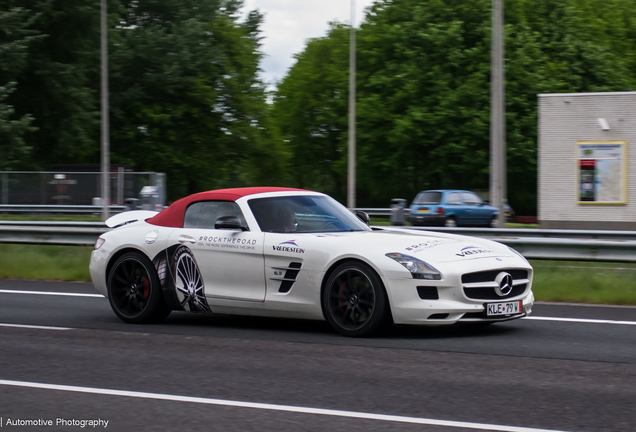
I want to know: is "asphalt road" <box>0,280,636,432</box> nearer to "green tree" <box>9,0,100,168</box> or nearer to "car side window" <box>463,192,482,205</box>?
"car side window" <box>463,192,482,205</box>

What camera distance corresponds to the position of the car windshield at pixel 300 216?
319 inches

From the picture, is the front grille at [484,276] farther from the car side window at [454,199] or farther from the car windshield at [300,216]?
the car side window at [454,199]

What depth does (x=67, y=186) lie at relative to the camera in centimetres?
3366

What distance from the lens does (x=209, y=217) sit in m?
8.47

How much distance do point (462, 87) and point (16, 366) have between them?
115ft

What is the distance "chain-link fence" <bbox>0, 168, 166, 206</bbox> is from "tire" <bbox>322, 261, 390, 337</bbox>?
26.4 meters

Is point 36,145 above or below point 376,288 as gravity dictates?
above

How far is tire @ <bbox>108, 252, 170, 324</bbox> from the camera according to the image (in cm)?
850

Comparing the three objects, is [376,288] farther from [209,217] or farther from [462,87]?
[462,87]

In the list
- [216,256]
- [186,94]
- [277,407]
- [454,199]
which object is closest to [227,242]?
[216,256]

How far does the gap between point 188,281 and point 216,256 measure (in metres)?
0.41

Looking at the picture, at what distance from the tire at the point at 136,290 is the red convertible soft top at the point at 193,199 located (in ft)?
1.35

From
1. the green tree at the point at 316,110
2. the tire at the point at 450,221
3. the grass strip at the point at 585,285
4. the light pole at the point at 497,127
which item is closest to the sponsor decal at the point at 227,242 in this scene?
the grass strip at the point at 585,285

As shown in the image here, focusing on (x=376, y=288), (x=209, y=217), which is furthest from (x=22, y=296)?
(x=376, y=288)
